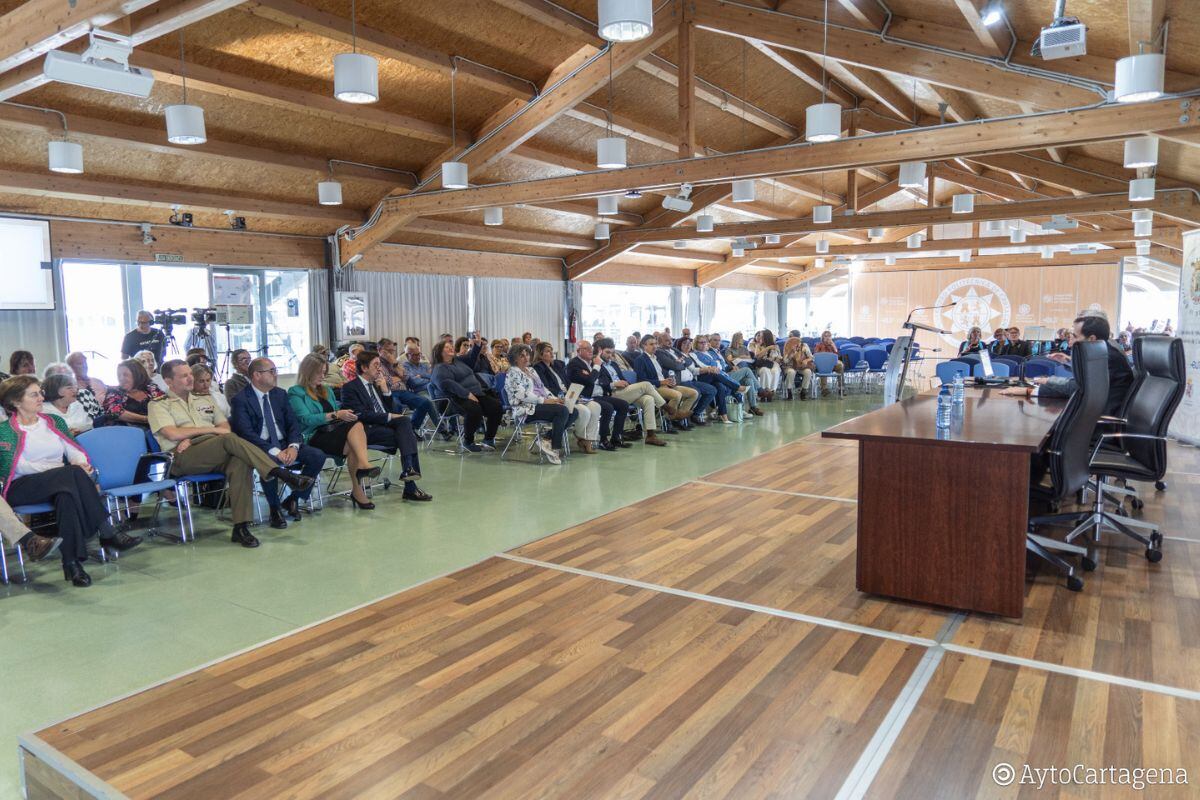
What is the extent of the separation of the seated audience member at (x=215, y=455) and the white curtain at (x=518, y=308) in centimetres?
996

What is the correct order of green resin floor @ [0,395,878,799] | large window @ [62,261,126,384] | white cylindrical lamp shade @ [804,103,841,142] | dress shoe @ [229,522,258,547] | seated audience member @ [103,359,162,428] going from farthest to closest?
1. large window @ [62,261,126,384]
2. white cylindrical lamp shade @ [804,103,841,142]
3. seated audience member @ [103,359,162,428]
4. dress shoe @ [229,522,258,547]
5. green resin floor @ [0,395,878,799]

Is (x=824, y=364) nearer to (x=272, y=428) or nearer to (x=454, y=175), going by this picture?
(x=454, y=175)

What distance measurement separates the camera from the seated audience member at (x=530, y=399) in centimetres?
723

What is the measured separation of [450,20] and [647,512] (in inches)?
231

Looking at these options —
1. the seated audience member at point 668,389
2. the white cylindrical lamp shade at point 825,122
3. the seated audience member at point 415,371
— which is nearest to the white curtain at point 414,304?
the seated audience member at point 415,371

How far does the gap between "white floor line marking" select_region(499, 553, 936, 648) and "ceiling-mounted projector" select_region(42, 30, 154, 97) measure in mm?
3849

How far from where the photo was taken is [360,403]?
19.1 ft

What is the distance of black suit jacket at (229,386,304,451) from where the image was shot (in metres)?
5.00

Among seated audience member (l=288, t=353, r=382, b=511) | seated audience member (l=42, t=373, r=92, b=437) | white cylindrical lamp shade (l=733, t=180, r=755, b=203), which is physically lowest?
seated audience member (l=288, t=353, r=382, b=511)

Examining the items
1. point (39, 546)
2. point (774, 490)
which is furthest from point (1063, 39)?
point (39, 546)

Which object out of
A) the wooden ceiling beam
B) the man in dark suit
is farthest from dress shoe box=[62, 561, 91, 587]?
the wooden ceiling beam

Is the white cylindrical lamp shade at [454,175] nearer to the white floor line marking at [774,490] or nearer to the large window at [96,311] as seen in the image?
the large window at [96,311]

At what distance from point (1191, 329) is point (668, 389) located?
5263mm

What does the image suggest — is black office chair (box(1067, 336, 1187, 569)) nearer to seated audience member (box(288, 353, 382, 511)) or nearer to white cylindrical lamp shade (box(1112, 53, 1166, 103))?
white cylindrical lamp shade (box(1112, 53, 1166, 103))
